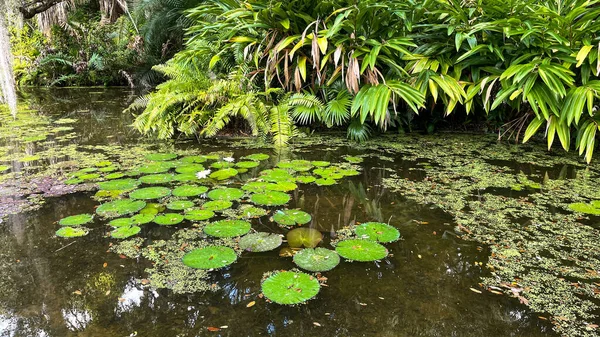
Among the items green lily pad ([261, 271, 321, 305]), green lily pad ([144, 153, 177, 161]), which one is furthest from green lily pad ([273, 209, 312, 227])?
green lily pad ([144, 153, 177, 161])

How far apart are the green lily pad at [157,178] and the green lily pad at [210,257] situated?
925 mm

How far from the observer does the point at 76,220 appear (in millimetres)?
1924

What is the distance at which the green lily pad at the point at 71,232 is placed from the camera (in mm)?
1798

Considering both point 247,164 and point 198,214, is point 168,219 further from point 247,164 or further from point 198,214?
point 247,164

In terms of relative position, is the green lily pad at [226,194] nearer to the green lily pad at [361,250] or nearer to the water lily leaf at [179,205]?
the water lily leaf at [179,205]

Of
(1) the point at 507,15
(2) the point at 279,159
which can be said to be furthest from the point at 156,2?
(1) the point at 507,15

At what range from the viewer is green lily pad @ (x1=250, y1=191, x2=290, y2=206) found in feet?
7.00

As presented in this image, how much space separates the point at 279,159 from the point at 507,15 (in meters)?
2.12

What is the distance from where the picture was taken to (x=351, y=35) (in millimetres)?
3365

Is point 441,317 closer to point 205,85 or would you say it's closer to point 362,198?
point 362,198

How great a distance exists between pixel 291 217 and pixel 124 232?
79cm

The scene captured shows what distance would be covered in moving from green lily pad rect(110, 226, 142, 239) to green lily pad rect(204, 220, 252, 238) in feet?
1.07

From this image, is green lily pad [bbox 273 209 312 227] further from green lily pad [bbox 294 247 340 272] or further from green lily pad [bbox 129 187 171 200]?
green lily pad [bbox 129 187 171 200]

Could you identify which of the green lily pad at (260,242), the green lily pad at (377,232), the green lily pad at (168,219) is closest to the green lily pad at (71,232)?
the green lily pad at (168,219)
